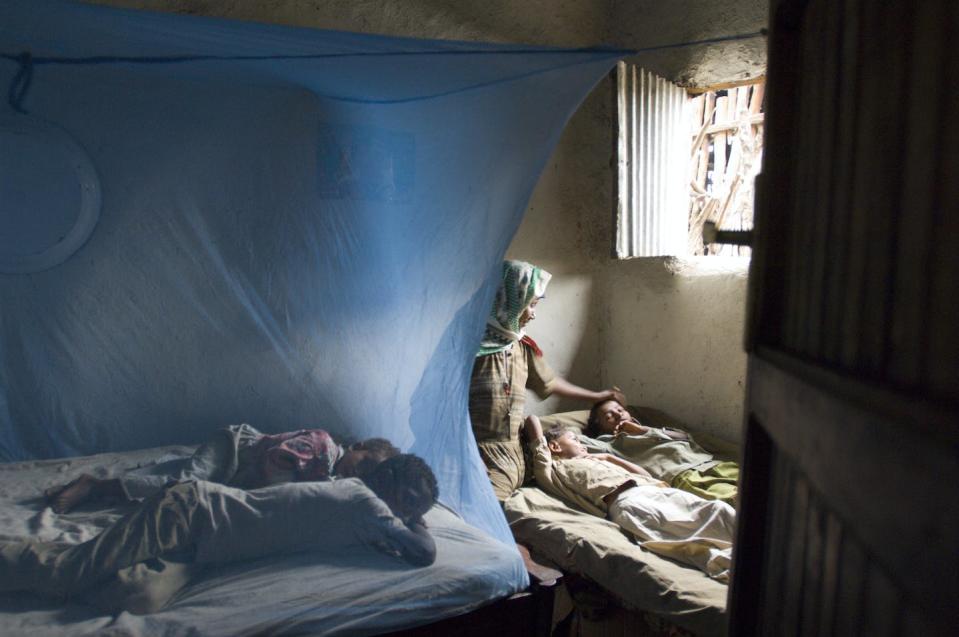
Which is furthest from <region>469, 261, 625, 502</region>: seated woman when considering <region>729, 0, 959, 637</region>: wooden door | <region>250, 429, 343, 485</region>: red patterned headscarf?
<region>729, 0, 959, 637</region>: wooden door

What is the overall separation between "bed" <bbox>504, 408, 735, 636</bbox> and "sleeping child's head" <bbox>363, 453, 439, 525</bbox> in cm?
53

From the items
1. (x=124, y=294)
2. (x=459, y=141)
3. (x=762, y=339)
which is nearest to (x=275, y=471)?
(x=124, y=294)

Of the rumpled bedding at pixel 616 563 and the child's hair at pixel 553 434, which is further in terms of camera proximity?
the child's hair at pixel 553 434

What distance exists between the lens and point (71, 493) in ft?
4.97

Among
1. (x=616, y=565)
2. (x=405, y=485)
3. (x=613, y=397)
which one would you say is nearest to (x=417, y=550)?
Result: (x=405, y=485)

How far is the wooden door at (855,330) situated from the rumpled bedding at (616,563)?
0.87m

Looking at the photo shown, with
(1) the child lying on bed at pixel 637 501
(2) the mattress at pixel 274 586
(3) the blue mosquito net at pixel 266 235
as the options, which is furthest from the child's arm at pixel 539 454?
(2) the mattress at pixel 274 586

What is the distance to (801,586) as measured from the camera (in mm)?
584

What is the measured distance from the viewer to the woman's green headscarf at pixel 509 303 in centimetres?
235

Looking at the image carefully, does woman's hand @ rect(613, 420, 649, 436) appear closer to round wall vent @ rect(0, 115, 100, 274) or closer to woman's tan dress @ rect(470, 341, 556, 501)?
woman's tan dress @ rect(470, 341, 556, 501)

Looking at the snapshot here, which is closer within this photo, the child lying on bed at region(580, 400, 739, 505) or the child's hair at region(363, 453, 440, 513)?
the child's hair at region(363, 453, 440, 513)

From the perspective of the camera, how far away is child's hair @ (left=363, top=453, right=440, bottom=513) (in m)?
1.55

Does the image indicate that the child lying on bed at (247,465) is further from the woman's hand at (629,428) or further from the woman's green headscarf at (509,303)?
the woman's hand at (629,428)

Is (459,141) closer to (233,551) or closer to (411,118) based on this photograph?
(411,118)
